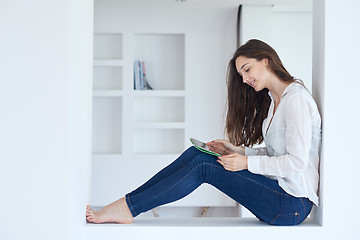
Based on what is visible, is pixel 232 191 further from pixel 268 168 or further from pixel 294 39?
pixel 294 39

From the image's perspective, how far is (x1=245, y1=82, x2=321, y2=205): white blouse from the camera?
6.36ft

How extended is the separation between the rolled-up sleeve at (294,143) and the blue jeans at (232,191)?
0.34 feet

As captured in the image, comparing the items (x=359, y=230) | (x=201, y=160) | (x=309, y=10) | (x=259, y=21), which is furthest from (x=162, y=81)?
(x=359, y=230)

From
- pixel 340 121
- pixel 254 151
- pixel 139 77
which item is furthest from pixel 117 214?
pixel 139 77

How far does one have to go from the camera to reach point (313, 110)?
199cm

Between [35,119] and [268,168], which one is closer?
[35,119]

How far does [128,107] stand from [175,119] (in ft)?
1.77

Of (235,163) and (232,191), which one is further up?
(235,163)

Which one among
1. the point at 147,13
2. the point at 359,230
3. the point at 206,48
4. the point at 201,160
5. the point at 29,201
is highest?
the point at 147,13

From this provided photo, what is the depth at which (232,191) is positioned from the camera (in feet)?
6.88

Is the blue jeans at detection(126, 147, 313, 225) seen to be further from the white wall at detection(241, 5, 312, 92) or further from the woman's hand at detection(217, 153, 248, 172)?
the white wall at detection(241, 5, 312, 92)

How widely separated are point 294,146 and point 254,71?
463mm

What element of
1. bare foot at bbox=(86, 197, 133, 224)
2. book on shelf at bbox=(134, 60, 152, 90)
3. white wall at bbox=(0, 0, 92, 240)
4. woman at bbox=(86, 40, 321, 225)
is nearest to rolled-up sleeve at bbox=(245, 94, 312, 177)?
woman at bbox=(86, 40, 321, 225)

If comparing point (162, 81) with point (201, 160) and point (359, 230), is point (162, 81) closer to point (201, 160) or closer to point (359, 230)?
point (201, 160)
